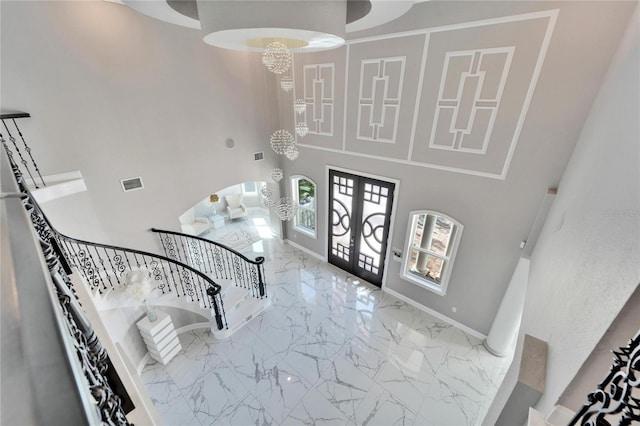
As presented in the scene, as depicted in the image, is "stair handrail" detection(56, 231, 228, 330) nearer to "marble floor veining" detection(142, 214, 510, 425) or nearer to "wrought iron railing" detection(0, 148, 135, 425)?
"marble floor veining" detection(142, 214, 510, 425)

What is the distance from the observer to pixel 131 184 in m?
4.73

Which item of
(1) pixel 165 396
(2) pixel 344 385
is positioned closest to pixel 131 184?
(1) pixel 165 396

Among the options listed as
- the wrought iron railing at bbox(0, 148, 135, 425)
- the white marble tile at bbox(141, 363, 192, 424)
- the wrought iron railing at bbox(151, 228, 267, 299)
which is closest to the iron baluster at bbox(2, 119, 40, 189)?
the wrought iron railing at bbox(151, 228, 267, 299)

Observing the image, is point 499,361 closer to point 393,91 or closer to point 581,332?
point 581,332

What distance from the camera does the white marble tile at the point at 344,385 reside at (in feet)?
12.6

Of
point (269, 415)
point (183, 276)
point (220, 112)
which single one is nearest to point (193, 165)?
point (220, 112)

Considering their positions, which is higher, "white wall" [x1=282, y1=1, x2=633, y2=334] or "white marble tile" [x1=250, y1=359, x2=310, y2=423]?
"white wall" [x1=282, y1=1, x2=633, y2=334]

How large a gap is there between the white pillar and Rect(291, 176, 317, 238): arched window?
14.1ft

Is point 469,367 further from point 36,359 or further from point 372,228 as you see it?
point 36,359

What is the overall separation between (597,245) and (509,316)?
3492mm

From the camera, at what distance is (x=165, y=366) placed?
14.5 ft

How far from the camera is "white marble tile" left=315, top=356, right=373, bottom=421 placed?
3850 millimetres

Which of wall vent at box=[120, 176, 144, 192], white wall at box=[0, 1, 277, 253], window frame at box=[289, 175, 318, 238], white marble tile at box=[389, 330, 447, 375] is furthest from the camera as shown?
window frame at box=[289, 175, 318, 238]

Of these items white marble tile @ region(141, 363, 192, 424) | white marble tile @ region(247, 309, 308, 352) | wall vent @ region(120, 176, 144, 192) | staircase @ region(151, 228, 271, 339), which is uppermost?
wall vent @ region(120, 176, 144, 192)
